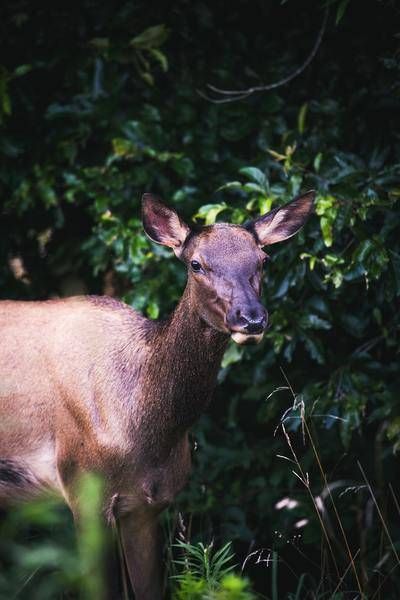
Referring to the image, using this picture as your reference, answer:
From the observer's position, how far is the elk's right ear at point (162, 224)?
3.95m

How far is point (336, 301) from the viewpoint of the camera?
15.5ft

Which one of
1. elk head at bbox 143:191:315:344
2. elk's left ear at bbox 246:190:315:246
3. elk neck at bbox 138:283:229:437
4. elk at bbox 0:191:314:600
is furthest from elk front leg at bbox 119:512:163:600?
elk's left ear at bbox 246:190:315:246

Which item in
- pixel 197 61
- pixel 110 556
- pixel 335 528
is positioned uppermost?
pixel 197 61

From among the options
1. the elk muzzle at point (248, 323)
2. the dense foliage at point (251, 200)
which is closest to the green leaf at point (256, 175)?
the dense foliage at point (251, 200)

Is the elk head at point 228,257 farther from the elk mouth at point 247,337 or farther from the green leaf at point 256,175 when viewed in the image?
the green leaf at point 256,175

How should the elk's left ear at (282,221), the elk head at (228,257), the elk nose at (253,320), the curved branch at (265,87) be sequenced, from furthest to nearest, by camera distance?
the curved branch at (265,87), the elk's left ear at (282,221), the elk head at (228,257), the elk nose at (253,320)

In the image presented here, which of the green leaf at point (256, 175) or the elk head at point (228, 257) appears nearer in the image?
the elk head at point (228, 257)

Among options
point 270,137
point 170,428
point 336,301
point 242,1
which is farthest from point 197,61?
point 170,428

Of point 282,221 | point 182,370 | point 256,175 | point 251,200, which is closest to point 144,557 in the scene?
point 182,370

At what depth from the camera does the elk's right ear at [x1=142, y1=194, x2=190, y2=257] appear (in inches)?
155

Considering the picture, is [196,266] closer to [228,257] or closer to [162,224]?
[228,257]

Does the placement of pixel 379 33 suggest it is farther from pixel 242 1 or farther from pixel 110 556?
pixel 110 556

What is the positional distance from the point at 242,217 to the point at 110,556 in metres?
1.86

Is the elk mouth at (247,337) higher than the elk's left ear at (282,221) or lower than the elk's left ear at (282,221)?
higher
